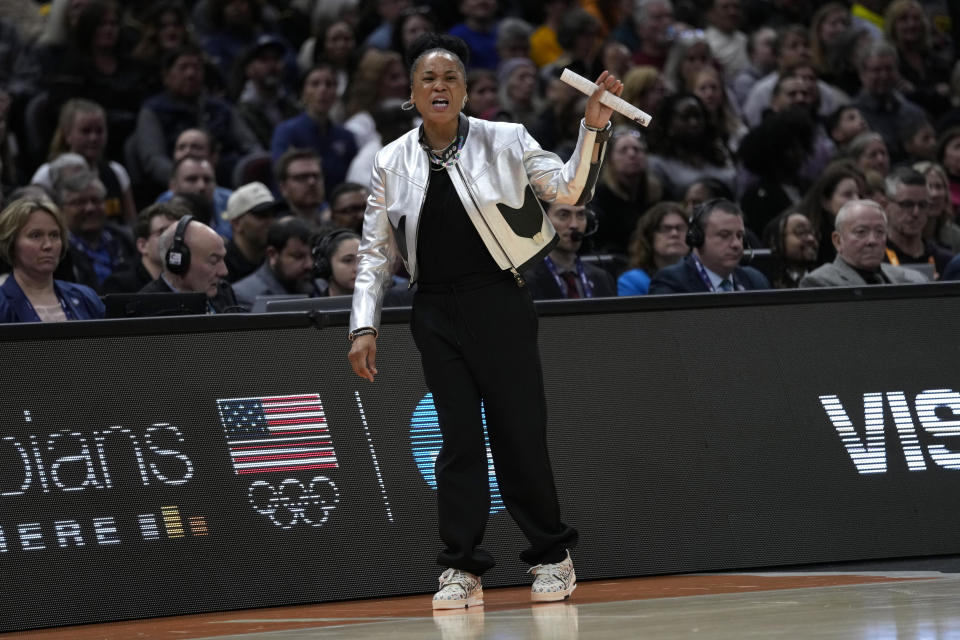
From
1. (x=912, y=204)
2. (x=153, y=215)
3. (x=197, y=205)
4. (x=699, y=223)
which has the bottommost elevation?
(x=912, y=204)

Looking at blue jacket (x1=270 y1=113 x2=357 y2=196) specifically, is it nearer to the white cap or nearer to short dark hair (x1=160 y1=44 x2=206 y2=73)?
short dark hair (x1=160 y1=44 x2=206 y2=73)

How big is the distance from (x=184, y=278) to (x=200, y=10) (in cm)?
657

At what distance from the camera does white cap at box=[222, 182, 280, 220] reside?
1029cm

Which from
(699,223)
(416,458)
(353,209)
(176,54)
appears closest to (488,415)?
(416,458)

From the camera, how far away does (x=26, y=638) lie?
595 centimetres

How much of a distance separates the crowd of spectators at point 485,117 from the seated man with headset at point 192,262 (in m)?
0.02

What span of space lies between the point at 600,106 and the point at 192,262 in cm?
340

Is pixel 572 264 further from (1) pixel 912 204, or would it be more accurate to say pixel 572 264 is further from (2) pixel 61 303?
(2) pixel 61 303

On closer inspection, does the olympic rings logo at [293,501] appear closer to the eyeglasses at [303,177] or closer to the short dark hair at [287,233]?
the short dark hair at [287,233]

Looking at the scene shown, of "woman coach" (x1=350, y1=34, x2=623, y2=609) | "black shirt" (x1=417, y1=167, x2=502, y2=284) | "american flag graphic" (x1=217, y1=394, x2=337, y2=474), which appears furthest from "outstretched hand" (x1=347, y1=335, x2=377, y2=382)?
"american flag graphic" (x1=217, y1=394, x2=337, y2=474)

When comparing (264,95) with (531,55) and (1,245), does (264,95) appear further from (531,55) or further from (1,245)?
(1,245)

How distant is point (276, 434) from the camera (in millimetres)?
6562

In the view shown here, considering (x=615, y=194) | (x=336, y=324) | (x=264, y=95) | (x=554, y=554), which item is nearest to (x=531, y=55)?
(x=264, y=95)

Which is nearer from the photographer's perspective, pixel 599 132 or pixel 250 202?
pixel 599 132
